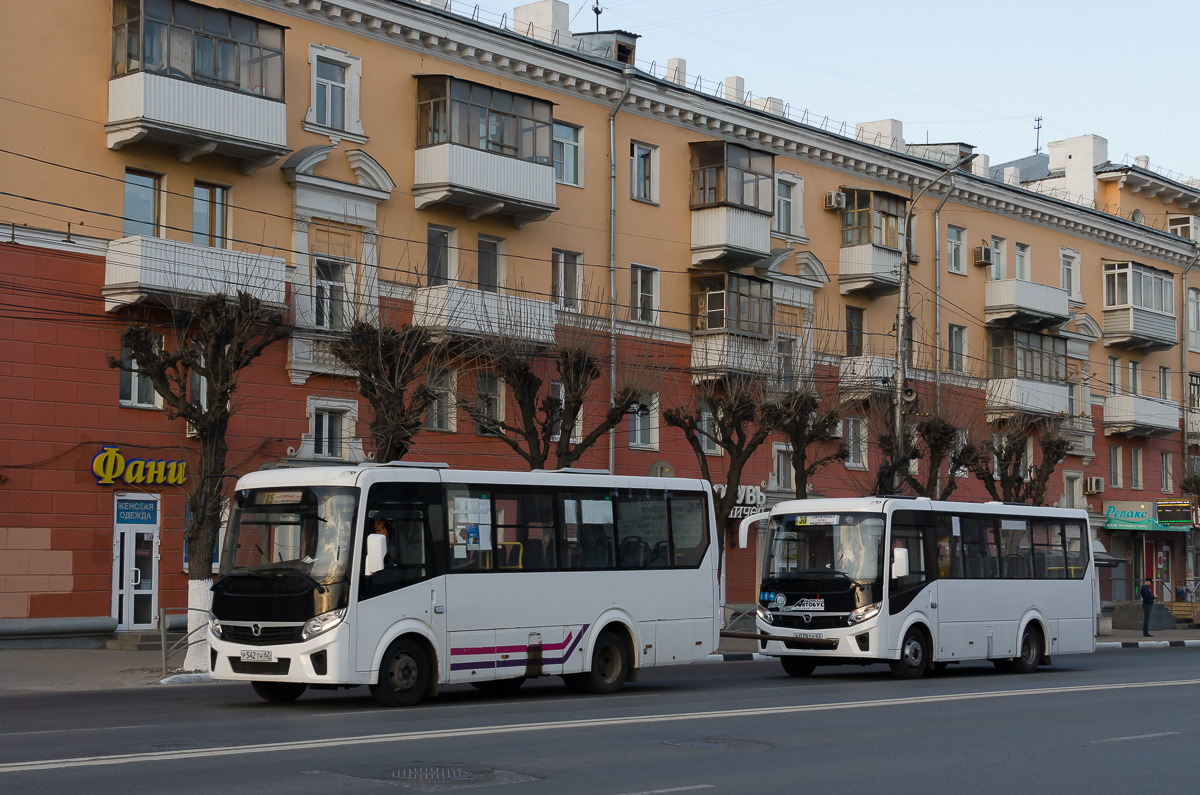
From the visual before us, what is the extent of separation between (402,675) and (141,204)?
13.8 meters

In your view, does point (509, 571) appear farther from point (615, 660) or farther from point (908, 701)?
point (908, 701)

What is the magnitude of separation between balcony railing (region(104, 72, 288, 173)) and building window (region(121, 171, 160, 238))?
72 centimetres

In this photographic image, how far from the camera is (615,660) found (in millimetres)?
17641

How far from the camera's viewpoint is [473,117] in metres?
29.9

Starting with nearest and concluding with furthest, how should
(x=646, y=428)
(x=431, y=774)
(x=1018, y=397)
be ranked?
1. (x=431, y=774)
2. (x=646, y=428)
3. (x=1018, y=397)

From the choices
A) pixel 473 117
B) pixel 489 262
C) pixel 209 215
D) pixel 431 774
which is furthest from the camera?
pixel 489 262

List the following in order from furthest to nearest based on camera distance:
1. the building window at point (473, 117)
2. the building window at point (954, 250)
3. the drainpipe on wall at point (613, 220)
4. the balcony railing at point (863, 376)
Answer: the building window at point (954, 250) < the balcony railing at point (863, 376) < the drainpipe on wall at point (613, 220) < the building window at point (473, 117)

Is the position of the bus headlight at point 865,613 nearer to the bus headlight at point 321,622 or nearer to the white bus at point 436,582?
the white bus at point 436,582

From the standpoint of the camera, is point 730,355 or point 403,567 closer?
point 403,567

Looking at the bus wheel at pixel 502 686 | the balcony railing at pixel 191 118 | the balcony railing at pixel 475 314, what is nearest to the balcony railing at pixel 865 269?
the balcony railing at pixel 475 314

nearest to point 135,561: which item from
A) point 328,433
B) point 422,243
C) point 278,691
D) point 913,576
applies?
point 328,433

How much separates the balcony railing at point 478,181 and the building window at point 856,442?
43.3 feet

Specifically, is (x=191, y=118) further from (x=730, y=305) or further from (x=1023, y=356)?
(x=1023, y=356)

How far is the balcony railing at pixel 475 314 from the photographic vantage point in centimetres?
2819
